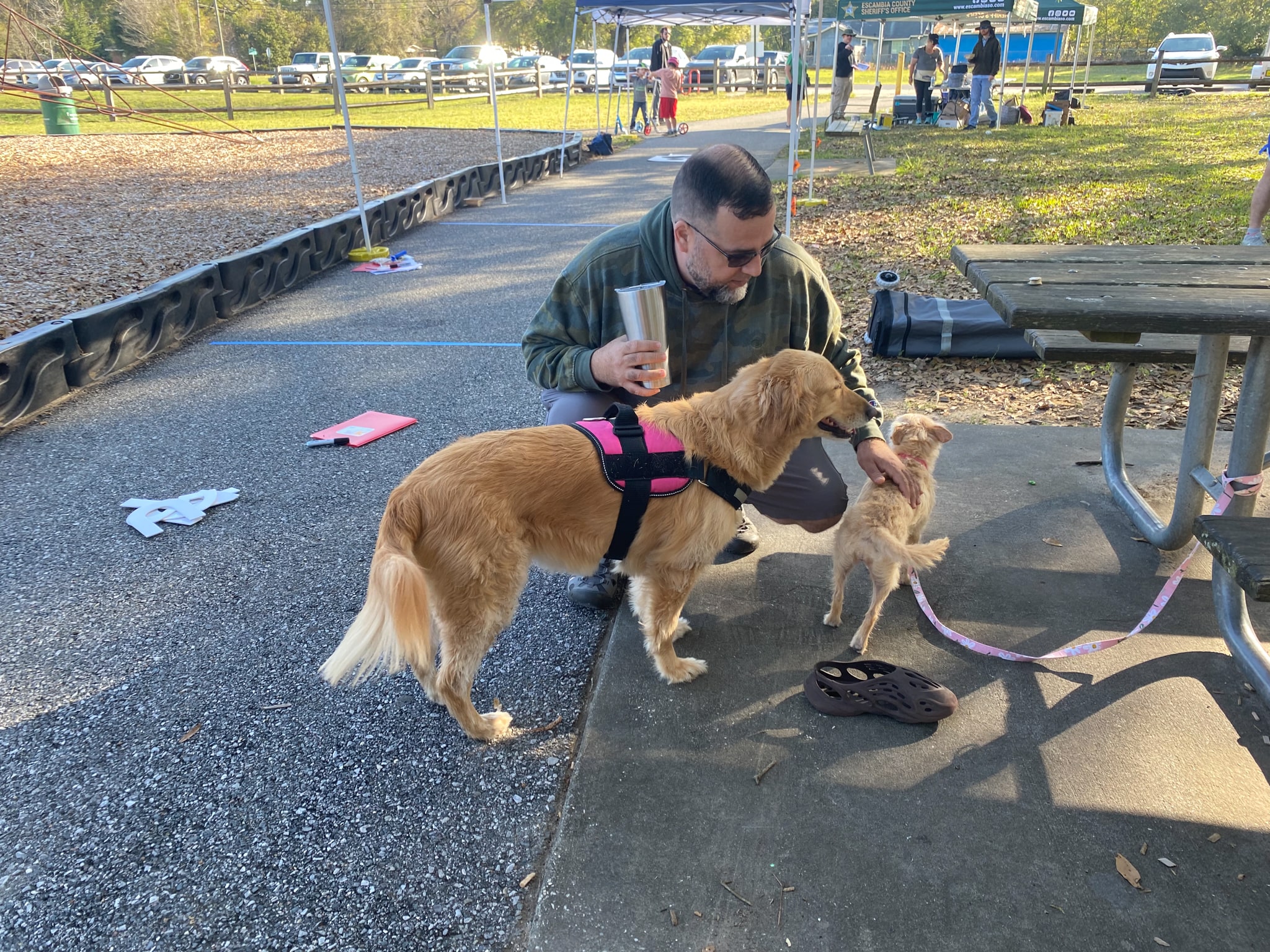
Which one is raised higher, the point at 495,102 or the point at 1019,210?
the point at 495,102

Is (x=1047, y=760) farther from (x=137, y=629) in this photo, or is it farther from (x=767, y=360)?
(x=137, y=629)

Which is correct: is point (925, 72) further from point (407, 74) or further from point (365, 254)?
point (407, 74)

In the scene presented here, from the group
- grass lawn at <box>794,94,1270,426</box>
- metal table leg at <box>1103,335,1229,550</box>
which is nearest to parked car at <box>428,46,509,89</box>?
grass lawn at <box>794,94,1270,426</box>

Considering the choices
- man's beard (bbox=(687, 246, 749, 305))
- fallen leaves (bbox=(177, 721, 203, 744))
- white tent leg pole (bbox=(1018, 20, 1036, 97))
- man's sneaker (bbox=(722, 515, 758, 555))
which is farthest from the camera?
white tent leg pole (bbox=(1018, 20, 1036, 97))

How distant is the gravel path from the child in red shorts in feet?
14.9

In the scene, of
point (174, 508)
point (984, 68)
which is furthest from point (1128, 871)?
point (984, 68)

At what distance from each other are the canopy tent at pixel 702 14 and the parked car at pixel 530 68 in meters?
26.0

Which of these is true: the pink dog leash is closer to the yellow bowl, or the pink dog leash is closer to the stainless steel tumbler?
the stainless steel tumbler

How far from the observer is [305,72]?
4181 cm

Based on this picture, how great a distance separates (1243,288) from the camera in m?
2.99

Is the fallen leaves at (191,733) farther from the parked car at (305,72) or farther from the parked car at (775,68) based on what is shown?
the parked car at (775,68)

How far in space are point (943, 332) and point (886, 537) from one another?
11.7 feet

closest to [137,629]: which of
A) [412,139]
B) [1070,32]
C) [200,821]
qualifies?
[200,821]

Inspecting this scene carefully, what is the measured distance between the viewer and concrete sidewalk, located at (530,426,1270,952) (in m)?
2.07
